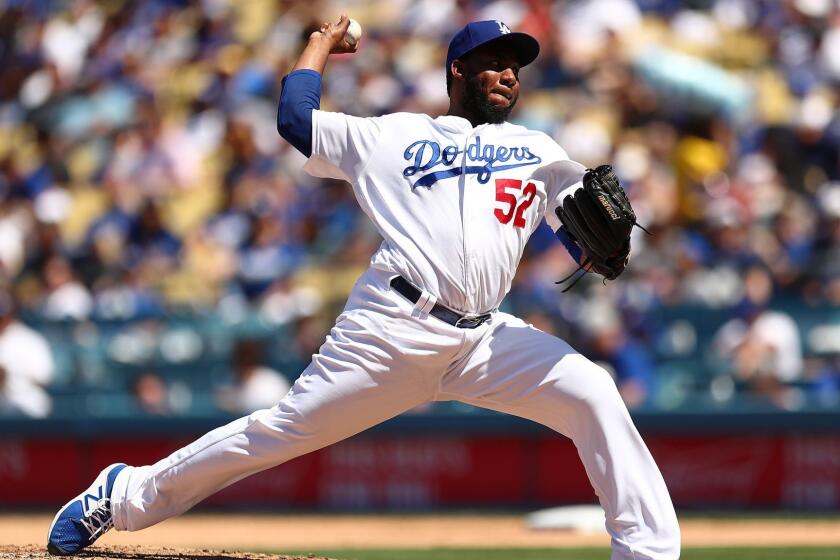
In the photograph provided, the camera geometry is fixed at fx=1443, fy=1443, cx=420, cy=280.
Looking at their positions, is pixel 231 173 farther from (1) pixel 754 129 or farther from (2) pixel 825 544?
(2) pixel 825 544

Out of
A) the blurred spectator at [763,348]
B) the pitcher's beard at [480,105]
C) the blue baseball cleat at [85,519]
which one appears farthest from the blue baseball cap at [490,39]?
the blurred spectator at [763,348]

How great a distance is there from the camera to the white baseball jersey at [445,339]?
15.3ft

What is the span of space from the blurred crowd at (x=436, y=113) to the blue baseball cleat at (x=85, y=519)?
5.27 metres

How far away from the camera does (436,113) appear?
480 inches

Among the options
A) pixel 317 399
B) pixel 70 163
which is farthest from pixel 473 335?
pixel 70 163

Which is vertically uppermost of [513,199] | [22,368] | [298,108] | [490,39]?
[490,39]

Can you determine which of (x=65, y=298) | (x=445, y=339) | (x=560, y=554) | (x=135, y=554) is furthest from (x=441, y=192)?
(x=65, y=298)

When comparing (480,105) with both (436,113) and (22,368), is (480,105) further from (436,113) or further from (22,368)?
(436,113)

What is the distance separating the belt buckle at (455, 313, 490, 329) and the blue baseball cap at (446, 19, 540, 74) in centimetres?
88

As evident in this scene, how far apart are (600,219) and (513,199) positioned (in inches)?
11.5

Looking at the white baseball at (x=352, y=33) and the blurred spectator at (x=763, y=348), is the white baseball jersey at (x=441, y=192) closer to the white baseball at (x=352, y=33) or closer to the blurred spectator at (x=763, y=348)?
the white baseball at (x=352, y=33)

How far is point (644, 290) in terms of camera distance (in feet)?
33.8

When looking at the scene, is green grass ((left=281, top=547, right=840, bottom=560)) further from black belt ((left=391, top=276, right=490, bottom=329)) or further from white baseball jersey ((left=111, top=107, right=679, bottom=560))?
black belt ((left=391, top=276, right=490, bottom=329))

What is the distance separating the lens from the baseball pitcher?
4656mm
